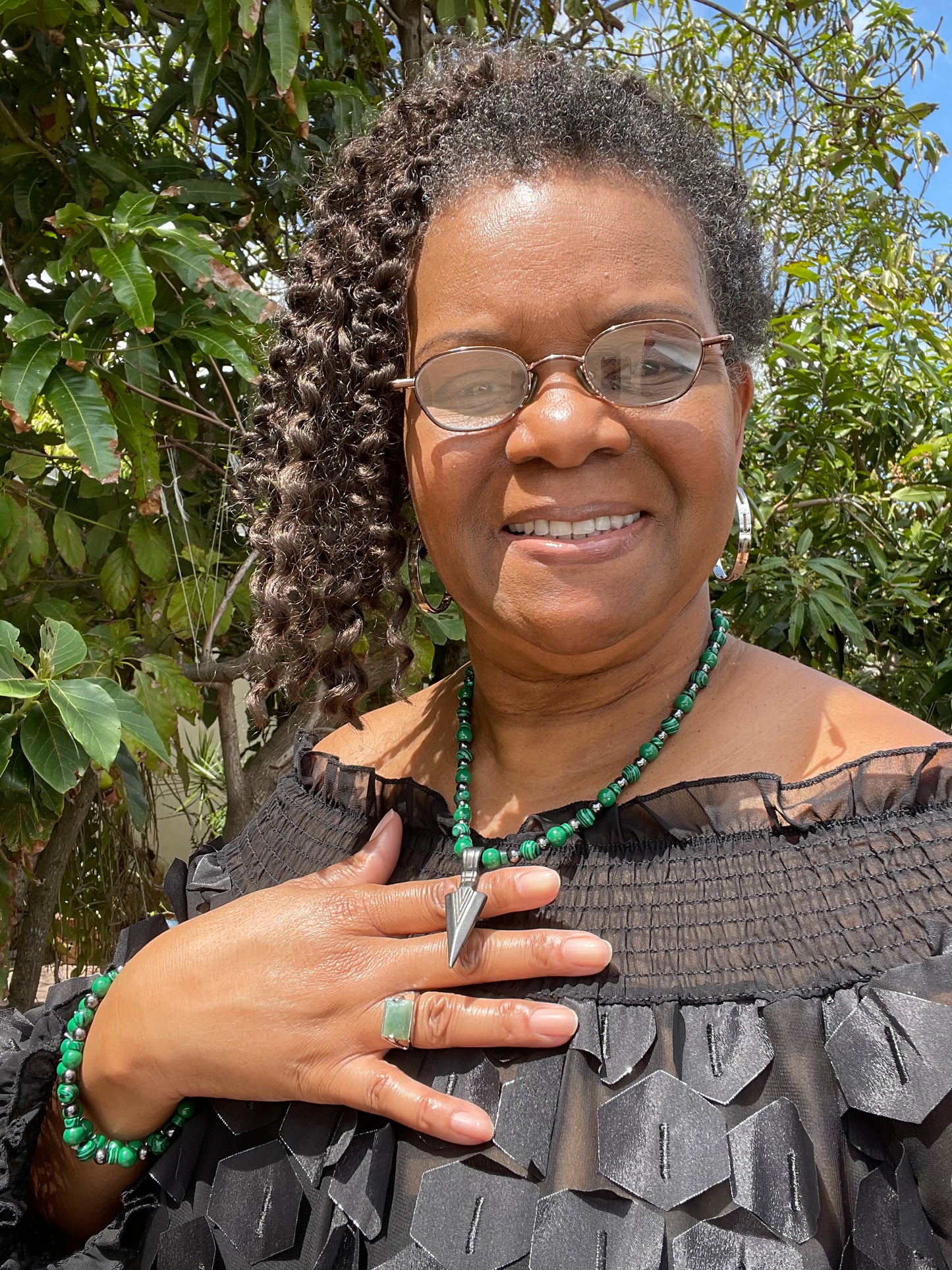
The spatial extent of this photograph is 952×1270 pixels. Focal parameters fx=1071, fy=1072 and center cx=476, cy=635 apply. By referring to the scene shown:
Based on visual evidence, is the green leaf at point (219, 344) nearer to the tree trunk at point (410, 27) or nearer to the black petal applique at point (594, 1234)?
the tree trunk at point (410, 27)

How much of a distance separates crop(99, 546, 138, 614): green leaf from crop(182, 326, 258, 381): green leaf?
0.71 metres

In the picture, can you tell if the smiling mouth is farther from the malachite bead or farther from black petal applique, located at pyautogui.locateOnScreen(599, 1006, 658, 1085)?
the malachite bead

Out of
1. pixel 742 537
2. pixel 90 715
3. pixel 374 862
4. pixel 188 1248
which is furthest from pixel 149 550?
pixel 188 1248

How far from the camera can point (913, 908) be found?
1.09 metres

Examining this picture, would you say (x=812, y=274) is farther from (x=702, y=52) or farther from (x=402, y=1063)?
(x=402, y=1063)

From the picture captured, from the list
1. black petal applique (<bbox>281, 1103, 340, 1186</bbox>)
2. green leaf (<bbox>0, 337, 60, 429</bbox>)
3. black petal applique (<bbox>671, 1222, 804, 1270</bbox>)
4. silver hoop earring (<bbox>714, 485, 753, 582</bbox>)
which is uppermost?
green leaf (<bbox>0, 337, 60, 429</bbox>)

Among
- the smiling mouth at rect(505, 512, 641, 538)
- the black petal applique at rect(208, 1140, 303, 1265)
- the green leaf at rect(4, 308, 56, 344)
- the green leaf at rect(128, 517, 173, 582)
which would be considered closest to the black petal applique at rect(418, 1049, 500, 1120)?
the black petal applique at rect(208, 1140, 303, 1265)

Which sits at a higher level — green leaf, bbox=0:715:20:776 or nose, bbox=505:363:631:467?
nose, bbox=505:363:631:467

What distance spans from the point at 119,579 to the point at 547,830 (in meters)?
1.78

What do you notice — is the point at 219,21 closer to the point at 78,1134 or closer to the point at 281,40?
the point at 281,40

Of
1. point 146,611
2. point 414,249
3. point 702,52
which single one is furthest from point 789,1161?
point 702,52

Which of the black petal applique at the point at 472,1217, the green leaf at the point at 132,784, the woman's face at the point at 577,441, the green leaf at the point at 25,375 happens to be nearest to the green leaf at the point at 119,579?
the green leaf at the point at 132,784

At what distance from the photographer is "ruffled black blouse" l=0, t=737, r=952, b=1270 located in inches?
39.1

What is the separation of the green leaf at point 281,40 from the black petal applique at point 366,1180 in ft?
6.88
